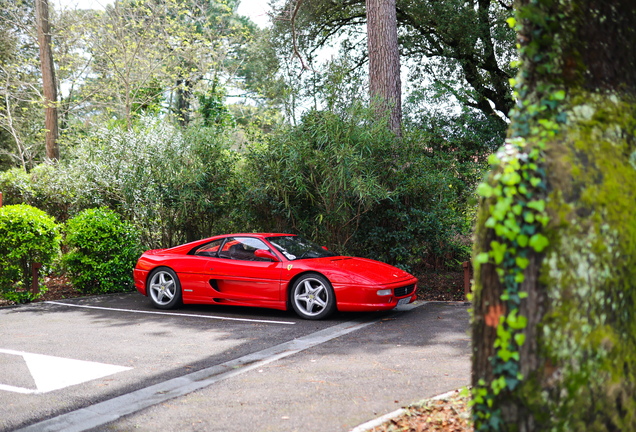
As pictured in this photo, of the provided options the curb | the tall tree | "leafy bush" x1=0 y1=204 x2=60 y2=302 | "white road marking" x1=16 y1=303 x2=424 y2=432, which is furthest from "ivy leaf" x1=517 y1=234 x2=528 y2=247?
the tall tree

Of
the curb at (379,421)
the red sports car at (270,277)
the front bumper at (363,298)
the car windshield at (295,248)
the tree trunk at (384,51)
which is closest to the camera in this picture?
the curb at (379,421)

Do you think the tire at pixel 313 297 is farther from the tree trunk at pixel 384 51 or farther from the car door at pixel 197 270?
the tree trunk at pixel 384 51

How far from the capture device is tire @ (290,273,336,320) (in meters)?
7.47

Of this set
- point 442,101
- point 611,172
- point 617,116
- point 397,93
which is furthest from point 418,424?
point 442,101

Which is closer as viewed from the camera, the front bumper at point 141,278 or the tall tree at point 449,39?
the front bumper at point 141,278

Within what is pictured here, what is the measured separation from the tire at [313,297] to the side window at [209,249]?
1.65m

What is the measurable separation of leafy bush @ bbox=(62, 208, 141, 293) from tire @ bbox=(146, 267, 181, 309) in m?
2.25

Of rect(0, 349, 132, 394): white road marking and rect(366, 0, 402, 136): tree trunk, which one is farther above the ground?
rect(366, 0, 402, 136): tree trunk

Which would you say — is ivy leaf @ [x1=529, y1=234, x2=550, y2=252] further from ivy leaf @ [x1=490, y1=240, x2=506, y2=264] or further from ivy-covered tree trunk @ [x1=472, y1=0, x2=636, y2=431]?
ivy leaf @ [x1=490, y1=240, x2=506, y2=264]

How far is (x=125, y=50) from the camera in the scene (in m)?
16.2

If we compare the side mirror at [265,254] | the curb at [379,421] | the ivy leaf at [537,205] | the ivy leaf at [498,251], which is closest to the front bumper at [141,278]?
the side mirror at [265,254]

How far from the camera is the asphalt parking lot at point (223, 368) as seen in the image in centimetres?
397

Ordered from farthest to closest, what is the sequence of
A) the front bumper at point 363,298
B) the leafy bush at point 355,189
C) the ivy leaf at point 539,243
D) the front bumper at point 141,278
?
1. the leafy bush at point 355,189
2. the front bumper at point 141,278
3. the front bumper at point 363,298
4. the ivy leaf at point 539,243

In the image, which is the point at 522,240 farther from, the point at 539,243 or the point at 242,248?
the point at 242,248
